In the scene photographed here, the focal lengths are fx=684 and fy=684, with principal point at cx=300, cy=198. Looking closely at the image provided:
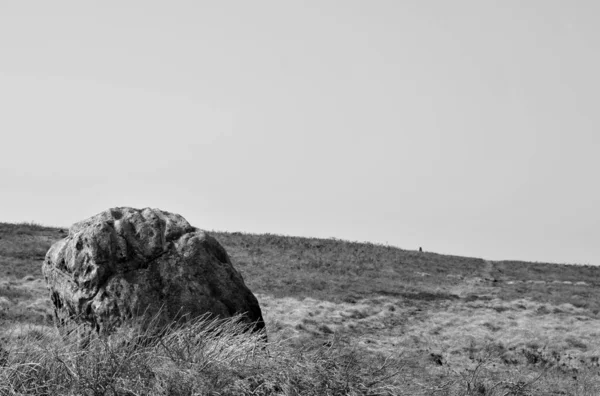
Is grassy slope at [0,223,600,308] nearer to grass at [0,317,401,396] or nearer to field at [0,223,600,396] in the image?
field at [0,223,600,396]

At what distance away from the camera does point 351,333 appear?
76.3 ft

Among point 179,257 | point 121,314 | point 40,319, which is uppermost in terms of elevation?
point 179,257

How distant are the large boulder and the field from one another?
1.14 metres

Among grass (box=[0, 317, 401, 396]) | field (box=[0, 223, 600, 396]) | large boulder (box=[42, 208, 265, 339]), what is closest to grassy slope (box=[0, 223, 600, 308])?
field (box=[0, 223, 600, 396])

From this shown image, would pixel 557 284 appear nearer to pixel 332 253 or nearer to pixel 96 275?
pixel 332 253

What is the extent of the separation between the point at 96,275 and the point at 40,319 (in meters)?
6.82

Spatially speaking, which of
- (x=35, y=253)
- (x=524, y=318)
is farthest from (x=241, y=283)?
(x=35, y=253)

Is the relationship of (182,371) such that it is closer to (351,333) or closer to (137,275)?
(137,275)

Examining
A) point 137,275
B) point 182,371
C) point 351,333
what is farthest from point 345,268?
point 182,371

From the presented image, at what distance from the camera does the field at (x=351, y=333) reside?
31.6ft

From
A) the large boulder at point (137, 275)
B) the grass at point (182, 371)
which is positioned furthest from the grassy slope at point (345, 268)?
the grass at point (182, 371)

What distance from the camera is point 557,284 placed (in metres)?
40.3

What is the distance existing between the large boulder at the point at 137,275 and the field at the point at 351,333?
3.73 feet

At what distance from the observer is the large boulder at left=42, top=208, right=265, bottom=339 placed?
14.1 m
